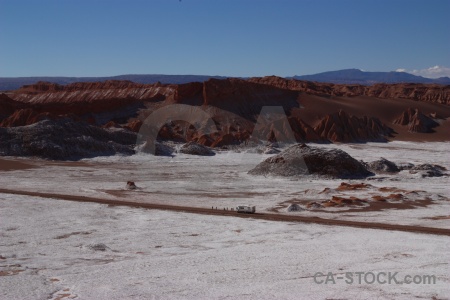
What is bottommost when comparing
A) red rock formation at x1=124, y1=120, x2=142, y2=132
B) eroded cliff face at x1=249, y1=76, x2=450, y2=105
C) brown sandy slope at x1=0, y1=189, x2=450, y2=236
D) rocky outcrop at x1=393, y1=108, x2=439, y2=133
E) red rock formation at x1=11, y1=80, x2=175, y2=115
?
brown sandy slope at x1=0, y1=189, x2=450, y2=236

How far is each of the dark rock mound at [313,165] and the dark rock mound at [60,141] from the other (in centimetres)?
1620

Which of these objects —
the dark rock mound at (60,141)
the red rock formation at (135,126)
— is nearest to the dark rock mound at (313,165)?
the dark rock mound at (60,141)

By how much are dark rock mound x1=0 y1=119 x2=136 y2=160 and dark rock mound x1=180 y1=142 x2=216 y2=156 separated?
16.2 feet

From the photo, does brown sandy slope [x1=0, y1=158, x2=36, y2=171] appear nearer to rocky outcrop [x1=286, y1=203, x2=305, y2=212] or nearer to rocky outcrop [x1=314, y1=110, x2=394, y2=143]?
rocky outcrop [x1=286, y1=203, x2=305, y2=212]

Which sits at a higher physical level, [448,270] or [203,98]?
[203,98]

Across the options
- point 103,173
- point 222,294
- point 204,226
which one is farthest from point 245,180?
point 222,294

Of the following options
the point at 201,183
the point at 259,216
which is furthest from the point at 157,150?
the point at 259,216

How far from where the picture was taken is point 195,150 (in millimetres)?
54906

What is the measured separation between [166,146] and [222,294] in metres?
41.7

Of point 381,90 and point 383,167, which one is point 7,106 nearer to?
point 383,167

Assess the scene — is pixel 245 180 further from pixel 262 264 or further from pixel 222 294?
pixel 222 294

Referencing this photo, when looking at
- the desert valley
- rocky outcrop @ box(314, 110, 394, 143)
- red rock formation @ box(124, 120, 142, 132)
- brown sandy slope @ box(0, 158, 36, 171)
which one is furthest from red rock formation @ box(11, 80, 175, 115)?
brown sandy slope @ box(0, 158, 36, 171)

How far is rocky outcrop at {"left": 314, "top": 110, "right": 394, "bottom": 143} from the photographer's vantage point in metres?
70.8

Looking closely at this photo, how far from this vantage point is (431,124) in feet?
275
